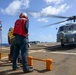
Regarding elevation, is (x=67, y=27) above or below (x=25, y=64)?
above

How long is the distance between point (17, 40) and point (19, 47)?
0.96ft

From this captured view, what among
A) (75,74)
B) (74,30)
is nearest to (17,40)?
(75,74)

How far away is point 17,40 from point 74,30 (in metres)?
13.7

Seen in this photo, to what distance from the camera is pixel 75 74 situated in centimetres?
725

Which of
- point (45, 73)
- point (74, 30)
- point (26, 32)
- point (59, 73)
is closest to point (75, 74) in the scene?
point (59, 73)

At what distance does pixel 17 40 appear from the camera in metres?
7.58

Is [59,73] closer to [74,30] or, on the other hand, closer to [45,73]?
[45,73]

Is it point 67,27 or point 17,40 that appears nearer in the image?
point 17,40

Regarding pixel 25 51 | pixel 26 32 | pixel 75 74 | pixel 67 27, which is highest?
pixel 67 27

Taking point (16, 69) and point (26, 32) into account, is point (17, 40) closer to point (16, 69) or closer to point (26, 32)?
point (26, 32)

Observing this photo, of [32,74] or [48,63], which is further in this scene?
[48,63]

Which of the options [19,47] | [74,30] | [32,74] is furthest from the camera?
[74,30]

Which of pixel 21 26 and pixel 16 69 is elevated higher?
pixel 21 26

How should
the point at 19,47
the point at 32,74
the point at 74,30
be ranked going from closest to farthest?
the point at 32,74
the point at 19,47
the point at 74,30
